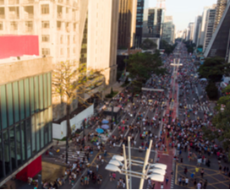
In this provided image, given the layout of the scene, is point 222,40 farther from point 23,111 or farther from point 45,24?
point 23,111

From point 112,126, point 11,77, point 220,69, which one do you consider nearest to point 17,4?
point 11,77

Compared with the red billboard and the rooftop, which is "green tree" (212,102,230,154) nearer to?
the rooftop

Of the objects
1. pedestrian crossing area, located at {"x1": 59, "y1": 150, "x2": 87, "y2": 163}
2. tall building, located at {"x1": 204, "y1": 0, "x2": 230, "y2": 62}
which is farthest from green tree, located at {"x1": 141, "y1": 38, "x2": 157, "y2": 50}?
pedestrian crossing area, located at {"x1": 59, "y1": 150, "x2": 87, "y2": 163}

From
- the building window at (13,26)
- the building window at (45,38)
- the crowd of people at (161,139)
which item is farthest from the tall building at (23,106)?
the building window at (13,26)

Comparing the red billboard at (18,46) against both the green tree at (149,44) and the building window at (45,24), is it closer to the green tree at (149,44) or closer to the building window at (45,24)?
the building window at (45,24)

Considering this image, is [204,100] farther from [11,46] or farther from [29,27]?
[11,46]

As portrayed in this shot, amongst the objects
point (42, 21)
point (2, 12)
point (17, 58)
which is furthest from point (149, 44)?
point (17, 58)
